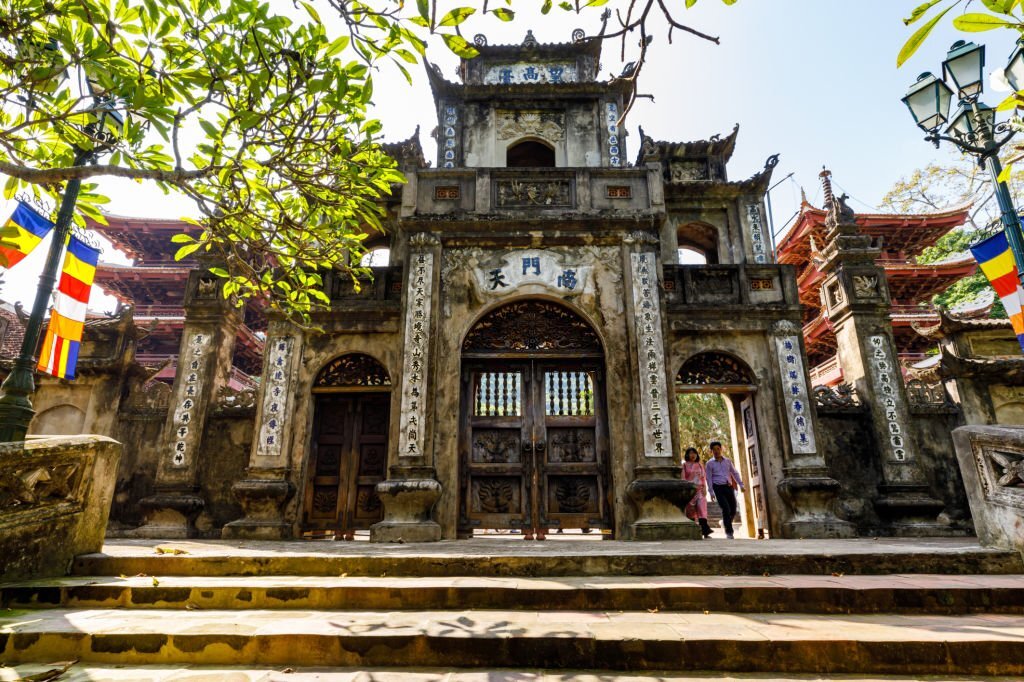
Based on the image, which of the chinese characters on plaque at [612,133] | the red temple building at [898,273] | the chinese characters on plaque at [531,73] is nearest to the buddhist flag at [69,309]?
the chinese characters on plaque at [531,73]

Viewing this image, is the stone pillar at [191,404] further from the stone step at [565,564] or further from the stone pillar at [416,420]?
the stone step at [565,564]

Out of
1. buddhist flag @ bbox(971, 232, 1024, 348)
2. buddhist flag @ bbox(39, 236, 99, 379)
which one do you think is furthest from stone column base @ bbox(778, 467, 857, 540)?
buddhist flag @ bbox(39, 236, 99, 379)

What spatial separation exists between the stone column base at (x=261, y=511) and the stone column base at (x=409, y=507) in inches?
73.9

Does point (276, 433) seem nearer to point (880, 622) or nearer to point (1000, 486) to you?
point (880, 622)

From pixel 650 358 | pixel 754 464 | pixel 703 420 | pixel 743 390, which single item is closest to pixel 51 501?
pixel 650 358

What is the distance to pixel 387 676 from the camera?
2654 mm

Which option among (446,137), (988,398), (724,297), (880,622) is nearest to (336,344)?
(446,137)

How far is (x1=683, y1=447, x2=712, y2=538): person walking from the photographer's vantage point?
9414 millimetres

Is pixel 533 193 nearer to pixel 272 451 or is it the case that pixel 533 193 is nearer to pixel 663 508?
pixel 663 508

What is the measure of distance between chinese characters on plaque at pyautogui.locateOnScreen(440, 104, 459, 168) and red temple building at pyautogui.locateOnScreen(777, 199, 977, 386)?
40.6ft

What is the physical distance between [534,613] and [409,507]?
4146mm

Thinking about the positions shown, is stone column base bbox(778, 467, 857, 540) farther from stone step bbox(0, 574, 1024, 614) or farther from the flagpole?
the flagpole

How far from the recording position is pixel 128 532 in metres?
8.37

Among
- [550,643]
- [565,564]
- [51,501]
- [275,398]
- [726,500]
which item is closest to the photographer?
[550,643]
